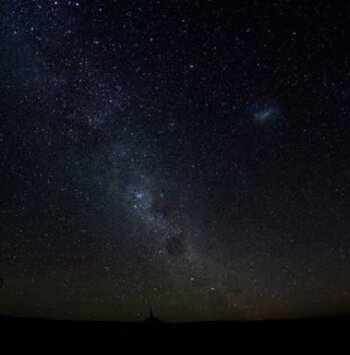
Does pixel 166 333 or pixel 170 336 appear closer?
pixel 170 336

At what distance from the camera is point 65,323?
11.5 metres

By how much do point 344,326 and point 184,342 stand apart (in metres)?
3.80

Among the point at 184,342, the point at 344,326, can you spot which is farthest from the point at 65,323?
the point at 344,326

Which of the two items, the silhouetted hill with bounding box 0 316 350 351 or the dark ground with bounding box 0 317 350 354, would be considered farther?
the silhouetted hill with bounding box 0 316 350 351

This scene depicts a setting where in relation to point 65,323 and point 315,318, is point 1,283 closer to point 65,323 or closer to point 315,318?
point 65,323

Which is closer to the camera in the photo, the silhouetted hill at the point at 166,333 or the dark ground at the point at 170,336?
the dark ground at the point at 170,336

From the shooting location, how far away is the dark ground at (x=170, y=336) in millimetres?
9953

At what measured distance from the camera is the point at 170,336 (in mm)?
10469

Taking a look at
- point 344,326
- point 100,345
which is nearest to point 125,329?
point 100,345

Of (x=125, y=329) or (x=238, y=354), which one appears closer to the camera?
(x=238, y=354)

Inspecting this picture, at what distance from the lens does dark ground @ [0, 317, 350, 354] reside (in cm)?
995

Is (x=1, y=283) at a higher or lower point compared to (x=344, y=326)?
higher

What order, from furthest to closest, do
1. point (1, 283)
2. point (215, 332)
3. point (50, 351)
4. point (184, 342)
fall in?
point (1, 283) < point (215, 332) < point (184, 342) < point (50, 351)

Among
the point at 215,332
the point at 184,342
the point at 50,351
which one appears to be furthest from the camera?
the point at 215,332
